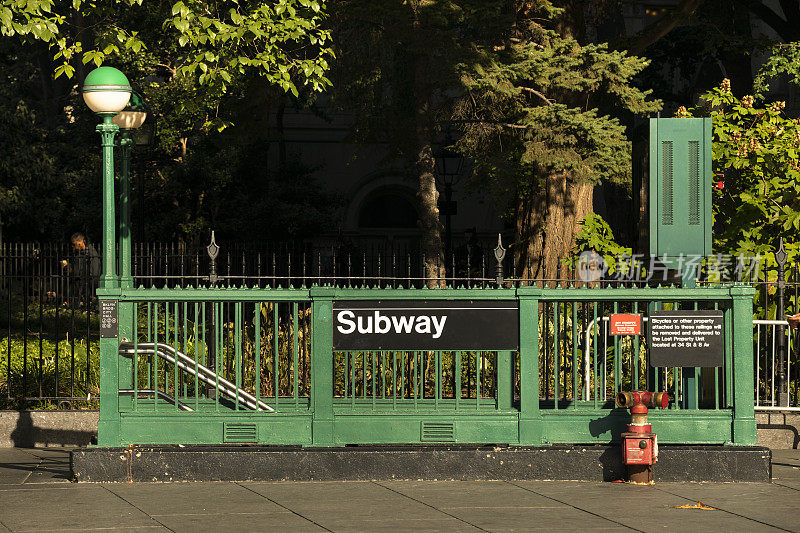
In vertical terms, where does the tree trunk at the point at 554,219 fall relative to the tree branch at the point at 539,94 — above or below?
below

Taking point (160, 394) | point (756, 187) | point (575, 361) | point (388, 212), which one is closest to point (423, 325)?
point (575, 361)

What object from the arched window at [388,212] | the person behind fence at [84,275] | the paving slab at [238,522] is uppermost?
the arched window at [388,212]

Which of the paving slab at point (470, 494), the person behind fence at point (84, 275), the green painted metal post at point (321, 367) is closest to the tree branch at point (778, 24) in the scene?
the person behind fence at point (84, 275)

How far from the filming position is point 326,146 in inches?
1620

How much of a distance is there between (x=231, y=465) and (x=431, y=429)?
177cm

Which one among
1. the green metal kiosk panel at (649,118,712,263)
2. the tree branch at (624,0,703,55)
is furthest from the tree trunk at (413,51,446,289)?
the green metal kiosk panel at (649,118,712,263)

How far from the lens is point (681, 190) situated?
10320mm

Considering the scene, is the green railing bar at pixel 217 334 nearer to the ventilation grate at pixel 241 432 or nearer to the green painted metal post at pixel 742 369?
the ventilation grate at pixel 241 432

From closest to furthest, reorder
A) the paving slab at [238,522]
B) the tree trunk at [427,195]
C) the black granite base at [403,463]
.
→ the paving slab at [238,522]
the black granite base at [403,463]
the tree trunk at [427,195]

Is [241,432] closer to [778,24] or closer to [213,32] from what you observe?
[213,32]

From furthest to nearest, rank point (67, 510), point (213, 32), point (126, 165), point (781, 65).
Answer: point (781, 65), point (213, 32), point (126, 165), point (67, 510)

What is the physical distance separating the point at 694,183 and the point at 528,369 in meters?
2.38

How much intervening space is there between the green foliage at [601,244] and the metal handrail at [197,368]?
19.6ft

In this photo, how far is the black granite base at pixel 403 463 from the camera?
31.6 feet
